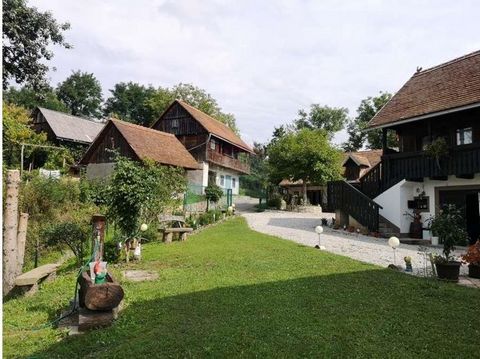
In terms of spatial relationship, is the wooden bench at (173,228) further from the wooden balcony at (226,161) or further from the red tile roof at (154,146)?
the wooden balcony at (226,161)

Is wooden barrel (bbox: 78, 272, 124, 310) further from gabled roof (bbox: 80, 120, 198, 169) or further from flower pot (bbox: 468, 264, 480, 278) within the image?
gabled roof (bbox: 80, 120, 198, 169)

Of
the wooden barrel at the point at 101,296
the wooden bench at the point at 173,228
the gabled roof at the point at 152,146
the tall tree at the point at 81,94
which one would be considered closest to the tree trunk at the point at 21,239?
the wooden barrel at the point at 101,296

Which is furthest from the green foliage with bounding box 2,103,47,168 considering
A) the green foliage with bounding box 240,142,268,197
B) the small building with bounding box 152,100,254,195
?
the green foliage with bounding box 240,142,268,197

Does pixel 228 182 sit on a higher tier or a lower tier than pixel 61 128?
lower

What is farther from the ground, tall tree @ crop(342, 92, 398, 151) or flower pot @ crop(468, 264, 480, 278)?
tall tree @ crop(342, 92, 398, 151)

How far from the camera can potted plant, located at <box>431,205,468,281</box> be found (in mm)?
8023

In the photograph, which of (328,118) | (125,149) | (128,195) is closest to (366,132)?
(328,118)

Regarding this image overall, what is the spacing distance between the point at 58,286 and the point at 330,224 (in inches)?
534

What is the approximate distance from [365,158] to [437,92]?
64.6 ft

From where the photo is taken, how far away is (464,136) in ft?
47.5

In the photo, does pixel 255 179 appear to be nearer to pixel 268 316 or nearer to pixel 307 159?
pixel 307 159

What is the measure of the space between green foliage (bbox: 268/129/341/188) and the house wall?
13.1 metres

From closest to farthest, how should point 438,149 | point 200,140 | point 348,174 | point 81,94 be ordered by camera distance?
point 438,149
point 200,140
point 348,174
point 81,94

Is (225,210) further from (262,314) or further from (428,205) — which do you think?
(262,314)
